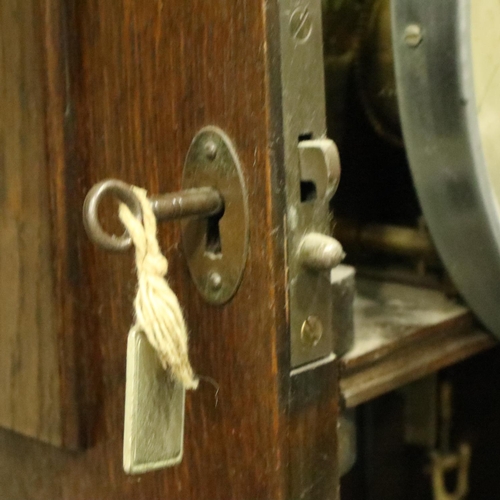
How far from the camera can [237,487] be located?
14.3 inches

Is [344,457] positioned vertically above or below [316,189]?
below

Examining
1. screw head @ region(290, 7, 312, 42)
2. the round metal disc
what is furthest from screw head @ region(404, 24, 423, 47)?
screw head @ region(290, 7, 312, 42)

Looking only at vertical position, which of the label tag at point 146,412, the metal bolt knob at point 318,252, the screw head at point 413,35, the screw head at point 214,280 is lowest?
the label tag at point 146,412

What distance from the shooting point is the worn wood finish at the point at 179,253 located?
33 cm

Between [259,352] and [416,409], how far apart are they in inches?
16.5

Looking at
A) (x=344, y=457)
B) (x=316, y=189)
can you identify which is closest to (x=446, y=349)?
(x=344, y=457)

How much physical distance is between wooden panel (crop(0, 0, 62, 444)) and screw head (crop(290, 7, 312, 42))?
18 centimetres

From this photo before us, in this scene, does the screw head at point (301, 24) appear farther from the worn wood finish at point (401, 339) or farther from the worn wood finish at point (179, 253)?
the worn wood finish at point (401, 339)

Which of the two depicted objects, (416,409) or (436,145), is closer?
(436,145)

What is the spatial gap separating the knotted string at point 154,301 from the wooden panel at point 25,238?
14 cm

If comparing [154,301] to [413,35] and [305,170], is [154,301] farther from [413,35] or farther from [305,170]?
[413,35]

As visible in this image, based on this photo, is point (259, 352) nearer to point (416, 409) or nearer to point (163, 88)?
point (163, 88)

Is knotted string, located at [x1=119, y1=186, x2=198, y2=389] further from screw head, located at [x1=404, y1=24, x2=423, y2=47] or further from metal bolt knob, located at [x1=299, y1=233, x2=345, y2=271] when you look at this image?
screw head, located at [x1=404, y1=24, x2=423, y2=47]

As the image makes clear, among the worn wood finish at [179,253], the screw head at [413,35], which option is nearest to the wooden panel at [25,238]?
the worn wood finish at [179,253]
